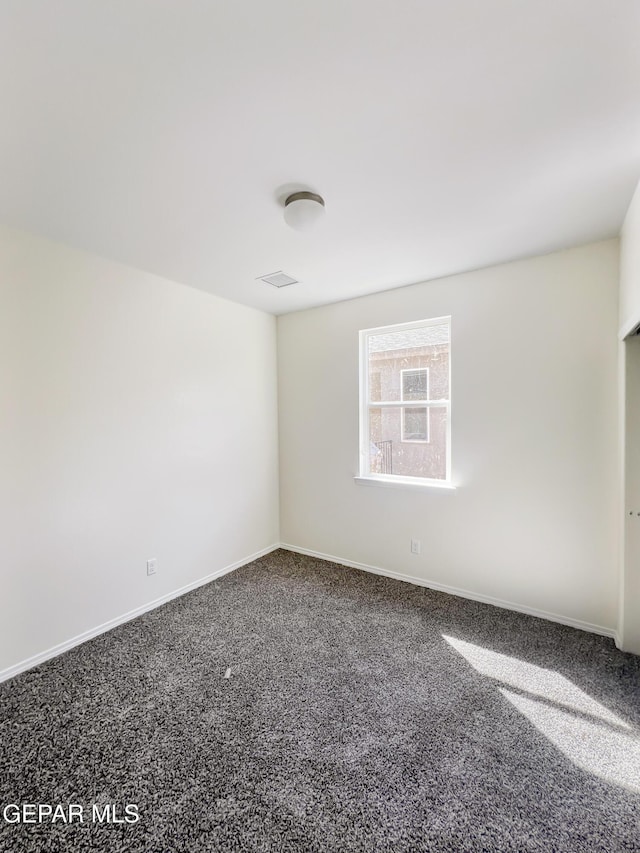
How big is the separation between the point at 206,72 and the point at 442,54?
2.53 ft

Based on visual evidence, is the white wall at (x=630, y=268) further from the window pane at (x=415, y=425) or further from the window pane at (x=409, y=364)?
the window pane at (x=415, y=425)

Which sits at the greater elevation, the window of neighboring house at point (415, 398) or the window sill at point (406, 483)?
the window of neighboring house at point (415, 398)

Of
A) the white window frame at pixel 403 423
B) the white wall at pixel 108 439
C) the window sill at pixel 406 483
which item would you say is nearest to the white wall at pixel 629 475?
the window sill at pixel 406 483

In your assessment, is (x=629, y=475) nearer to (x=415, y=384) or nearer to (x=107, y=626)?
(x=415, y=384)

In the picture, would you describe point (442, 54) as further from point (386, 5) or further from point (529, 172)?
point (529, 172)

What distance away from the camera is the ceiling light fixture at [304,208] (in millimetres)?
1932

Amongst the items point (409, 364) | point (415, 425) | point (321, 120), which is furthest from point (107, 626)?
point (321, 120)

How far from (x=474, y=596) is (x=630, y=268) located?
2.49m


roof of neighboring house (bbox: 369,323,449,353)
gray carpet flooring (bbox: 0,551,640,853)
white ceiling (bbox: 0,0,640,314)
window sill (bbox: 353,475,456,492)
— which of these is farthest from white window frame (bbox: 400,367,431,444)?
gray carpet flooring (bbox: 0,551,640,853)

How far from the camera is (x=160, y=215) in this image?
217cm

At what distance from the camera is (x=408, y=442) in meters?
3.48

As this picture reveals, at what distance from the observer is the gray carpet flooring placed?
138 cm

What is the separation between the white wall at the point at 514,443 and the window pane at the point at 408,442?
0.57 feet

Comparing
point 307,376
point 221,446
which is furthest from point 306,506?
point 307,376
